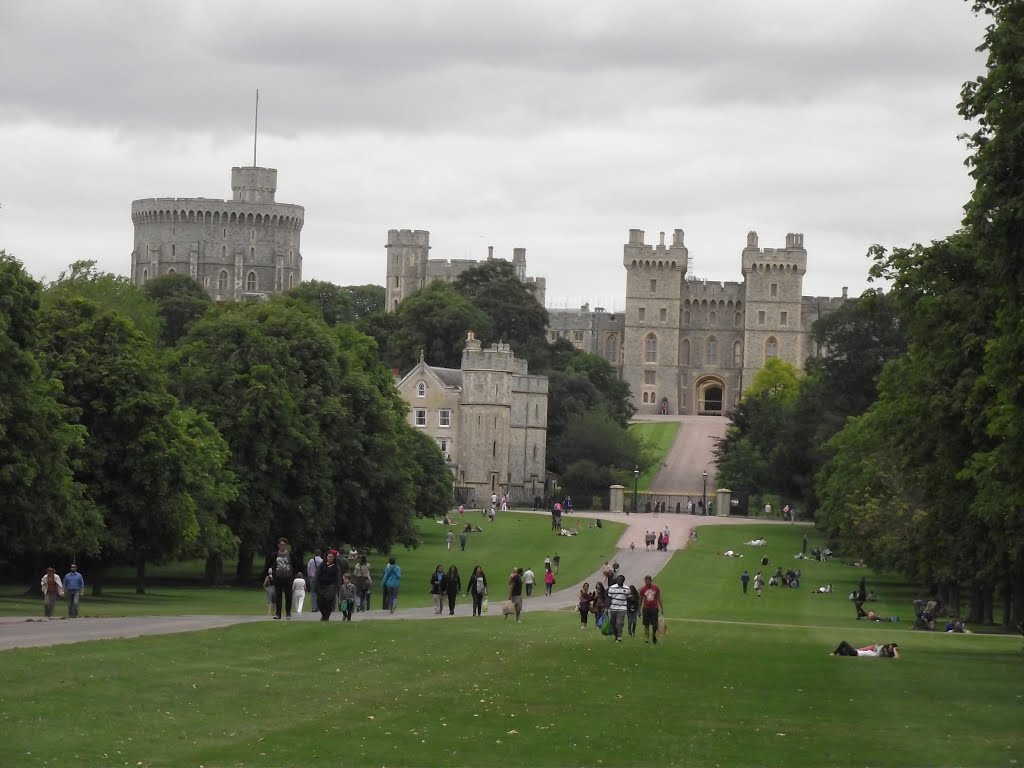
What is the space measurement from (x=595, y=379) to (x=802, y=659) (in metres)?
102

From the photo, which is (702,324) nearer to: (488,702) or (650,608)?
(650,608)

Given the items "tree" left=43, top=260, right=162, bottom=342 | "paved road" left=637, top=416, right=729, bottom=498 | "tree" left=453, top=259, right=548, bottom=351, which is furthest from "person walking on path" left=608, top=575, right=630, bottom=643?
"tree" left=453, top=259, right=548, bottom=351

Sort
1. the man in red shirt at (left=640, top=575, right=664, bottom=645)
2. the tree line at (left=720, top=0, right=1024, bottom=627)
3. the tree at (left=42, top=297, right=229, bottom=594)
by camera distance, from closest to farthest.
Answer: the tree line at (left=720, top=0, right=1024, bottom=627), the man in red shirt at (left=640, top=575, right=664, bottom=645), the tree at (left=42, top=297, right=229, bottom=594)

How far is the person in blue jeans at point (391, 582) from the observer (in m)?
37.6

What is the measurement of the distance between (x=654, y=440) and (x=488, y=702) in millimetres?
111012

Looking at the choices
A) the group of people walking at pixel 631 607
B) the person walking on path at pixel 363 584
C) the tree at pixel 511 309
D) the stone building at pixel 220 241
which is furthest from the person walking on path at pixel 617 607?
the stone building at pixel 220 241

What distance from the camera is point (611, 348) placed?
171 metres

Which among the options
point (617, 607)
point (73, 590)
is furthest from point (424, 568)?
point (617, 607)

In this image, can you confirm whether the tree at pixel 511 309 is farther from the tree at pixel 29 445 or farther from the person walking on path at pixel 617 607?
the person walking on path at pixel 617 607

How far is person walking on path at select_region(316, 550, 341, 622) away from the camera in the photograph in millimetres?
31984

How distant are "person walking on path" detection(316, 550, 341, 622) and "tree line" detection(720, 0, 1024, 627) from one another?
967cm

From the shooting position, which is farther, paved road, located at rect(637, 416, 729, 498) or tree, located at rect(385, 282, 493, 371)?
tree, located at rect(385, 282, 493, 371)

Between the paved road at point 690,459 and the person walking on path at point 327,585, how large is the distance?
76.0 m

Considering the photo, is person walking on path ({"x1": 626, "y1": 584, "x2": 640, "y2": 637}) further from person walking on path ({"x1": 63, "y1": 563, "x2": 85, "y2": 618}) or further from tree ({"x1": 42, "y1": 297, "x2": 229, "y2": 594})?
tree ({"x1": 42, "y1": 297, "x2": 229, "y2": 594})
